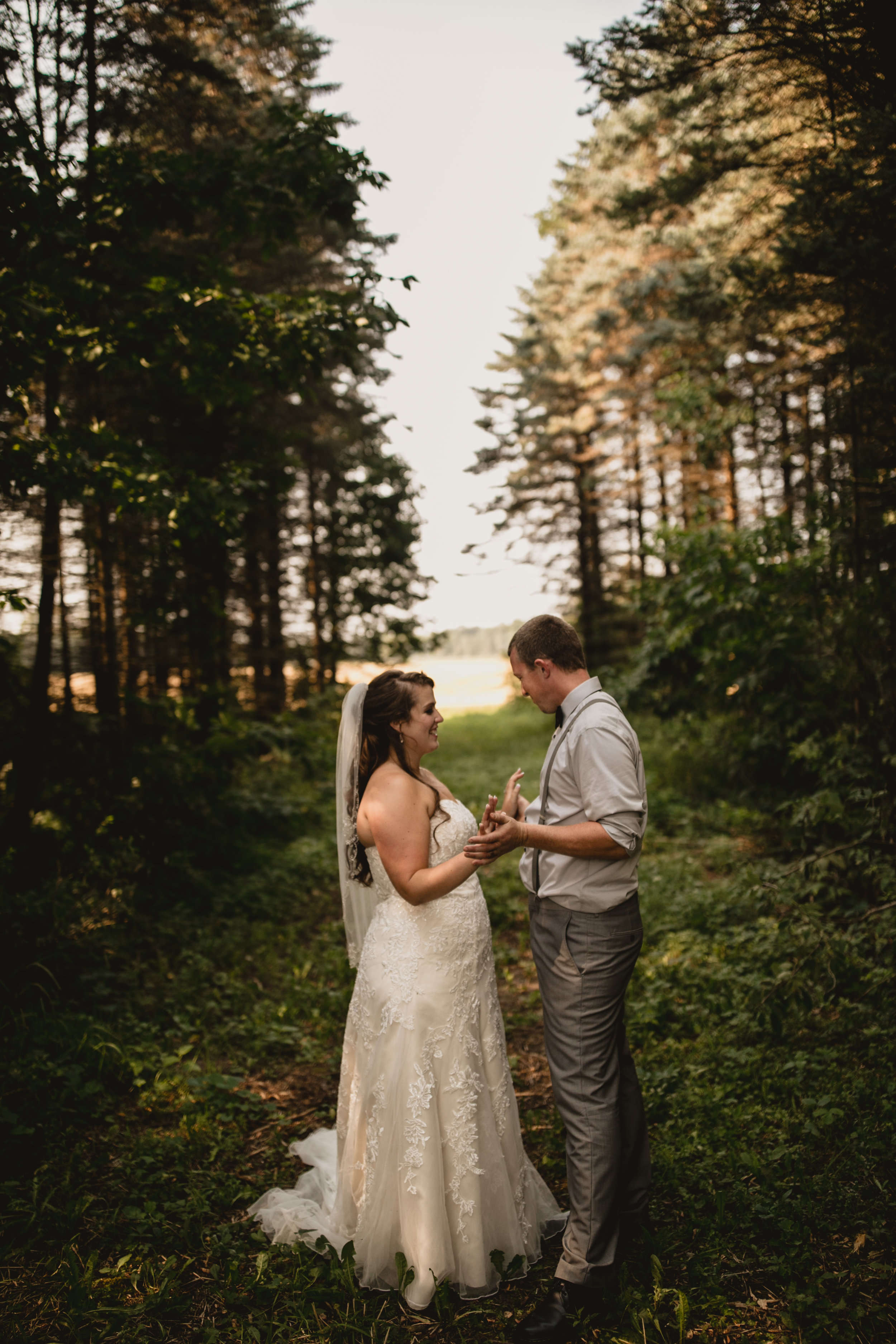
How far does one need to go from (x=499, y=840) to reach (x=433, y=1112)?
116cm

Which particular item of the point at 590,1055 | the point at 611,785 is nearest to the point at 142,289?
the point at 611,785

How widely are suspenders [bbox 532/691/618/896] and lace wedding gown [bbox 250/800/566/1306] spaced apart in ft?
1.02

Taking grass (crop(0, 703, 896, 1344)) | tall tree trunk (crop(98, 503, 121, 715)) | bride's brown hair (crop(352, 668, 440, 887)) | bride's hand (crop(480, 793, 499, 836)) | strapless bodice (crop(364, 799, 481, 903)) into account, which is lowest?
grass (crop(0, 703, 896, 1344))

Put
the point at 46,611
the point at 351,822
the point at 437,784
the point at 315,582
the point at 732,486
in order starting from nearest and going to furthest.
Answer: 1. the point at 437,784
2. the point at 351,822
3. the point at 46,611
4. the point at 732,486
5. the point at 315,582

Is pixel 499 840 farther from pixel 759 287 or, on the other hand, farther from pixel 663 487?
pixel 663 487

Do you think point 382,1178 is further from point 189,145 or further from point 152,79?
point 189,145

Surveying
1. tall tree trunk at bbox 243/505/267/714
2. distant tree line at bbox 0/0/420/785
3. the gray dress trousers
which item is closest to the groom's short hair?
the gray dress trousers

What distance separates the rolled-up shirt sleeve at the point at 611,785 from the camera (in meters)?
2.79

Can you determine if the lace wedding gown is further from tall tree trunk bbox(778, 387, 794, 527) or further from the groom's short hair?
tall tree trunk bbox(778, 387, 794, 527)

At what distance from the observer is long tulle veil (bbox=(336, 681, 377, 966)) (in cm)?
354

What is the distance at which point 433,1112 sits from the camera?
303 cm

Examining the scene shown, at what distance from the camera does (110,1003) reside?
5.36 metres

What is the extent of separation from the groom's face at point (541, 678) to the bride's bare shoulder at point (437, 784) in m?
0.60

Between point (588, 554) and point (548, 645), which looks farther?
point (588, 554)
